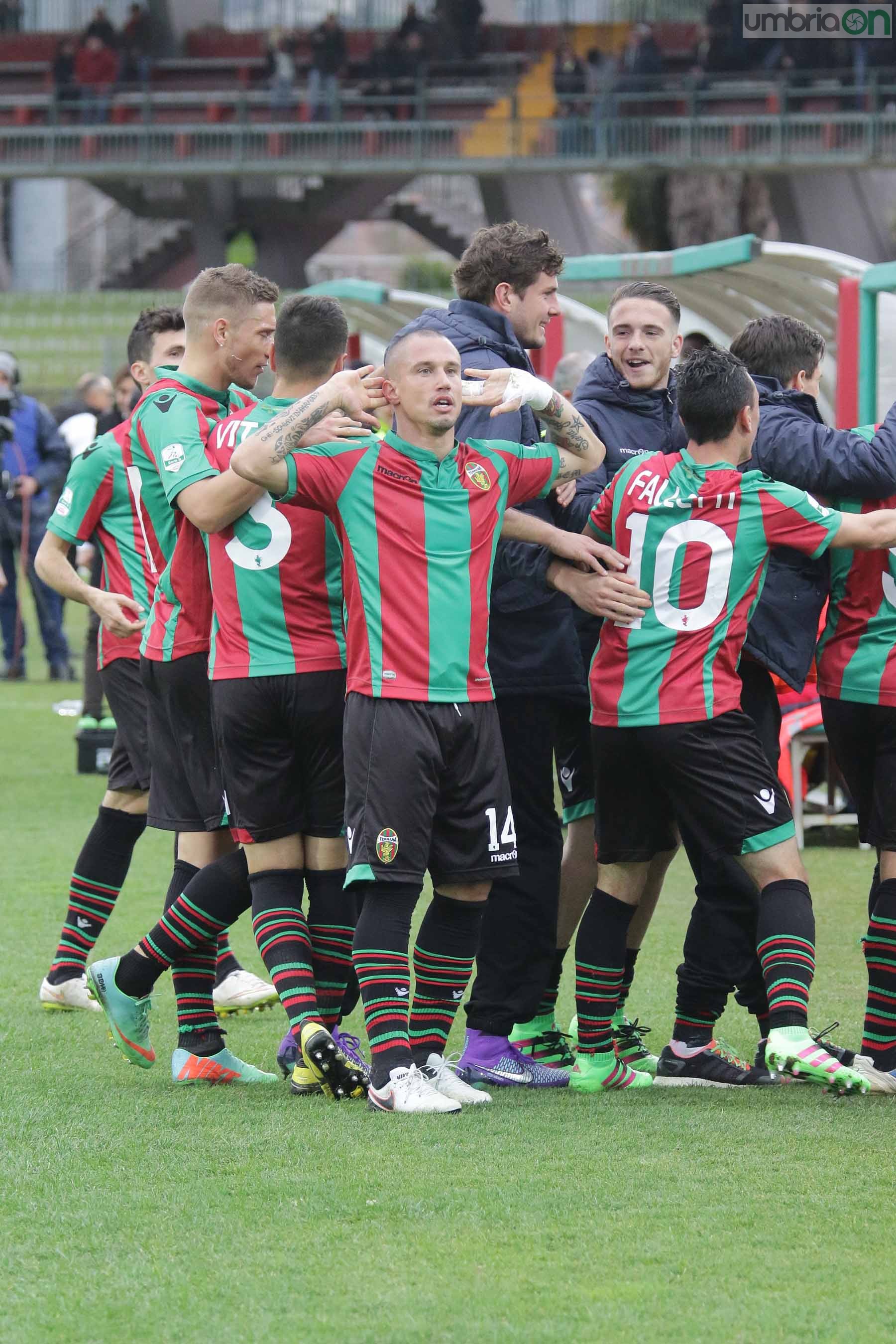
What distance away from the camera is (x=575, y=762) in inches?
193

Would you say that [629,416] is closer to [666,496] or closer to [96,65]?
[666,496]

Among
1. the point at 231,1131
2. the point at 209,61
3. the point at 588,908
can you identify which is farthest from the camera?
the point at 209,61

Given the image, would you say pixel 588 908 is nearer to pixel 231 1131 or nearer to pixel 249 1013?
pixel 231 1131

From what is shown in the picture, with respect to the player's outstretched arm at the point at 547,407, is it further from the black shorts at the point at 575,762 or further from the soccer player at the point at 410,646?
the black shorts at the point at 575,762

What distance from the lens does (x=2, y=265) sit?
4525 cm

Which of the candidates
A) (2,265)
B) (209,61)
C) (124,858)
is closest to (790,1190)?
(124,858)

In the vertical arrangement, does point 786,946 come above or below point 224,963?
above

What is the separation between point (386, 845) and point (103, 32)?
36565 millimetres

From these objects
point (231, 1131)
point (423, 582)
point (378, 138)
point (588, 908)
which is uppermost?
point (378, 138)

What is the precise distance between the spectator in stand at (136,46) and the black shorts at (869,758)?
33.4 m

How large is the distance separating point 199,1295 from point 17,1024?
2.43m

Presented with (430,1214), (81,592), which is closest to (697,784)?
(430,1214)

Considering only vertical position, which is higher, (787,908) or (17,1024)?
(787,908)

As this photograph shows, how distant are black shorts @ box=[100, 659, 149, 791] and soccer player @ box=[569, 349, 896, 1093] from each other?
1.77 meters
